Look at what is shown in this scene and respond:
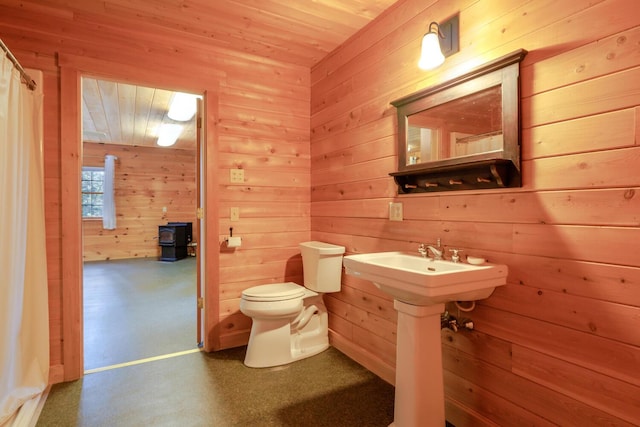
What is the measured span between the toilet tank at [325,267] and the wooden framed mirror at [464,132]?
29.7 inches

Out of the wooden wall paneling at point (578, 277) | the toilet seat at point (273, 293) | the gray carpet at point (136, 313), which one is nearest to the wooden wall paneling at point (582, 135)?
the wooden wall paneling at point (578, 277)

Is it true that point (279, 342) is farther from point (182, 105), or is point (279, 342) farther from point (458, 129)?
point (182, 105)

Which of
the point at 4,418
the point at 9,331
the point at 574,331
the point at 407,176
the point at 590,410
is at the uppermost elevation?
the point at 407,176

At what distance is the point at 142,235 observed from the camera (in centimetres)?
728

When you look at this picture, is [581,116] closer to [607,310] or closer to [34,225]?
[607,310]

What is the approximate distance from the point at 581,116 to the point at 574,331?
81 centimetres

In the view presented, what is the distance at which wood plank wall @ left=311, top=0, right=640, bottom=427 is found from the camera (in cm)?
115

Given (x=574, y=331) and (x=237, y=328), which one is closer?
(x=574, y=331)

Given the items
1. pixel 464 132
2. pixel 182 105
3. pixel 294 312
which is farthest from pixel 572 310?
pixel 182 105

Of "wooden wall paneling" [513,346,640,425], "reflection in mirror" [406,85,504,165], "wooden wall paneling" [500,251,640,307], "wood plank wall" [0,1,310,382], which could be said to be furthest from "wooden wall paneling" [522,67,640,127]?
"wood plank wall" [0,1,310,382]

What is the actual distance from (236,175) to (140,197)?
18.4 feet

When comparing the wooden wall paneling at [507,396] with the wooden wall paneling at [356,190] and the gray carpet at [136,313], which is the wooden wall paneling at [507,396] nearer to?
the wooden wall paneling at [356,190]

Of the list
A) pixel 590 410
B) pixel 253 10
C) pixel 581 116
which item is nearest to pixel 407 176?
pixel 581 116

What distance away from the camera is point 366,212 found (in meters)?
2.38
